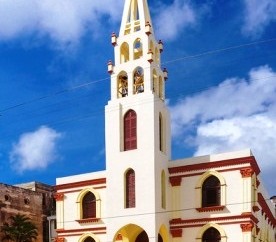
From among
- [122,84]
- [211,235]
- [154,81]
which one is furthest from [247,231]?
[122,84]

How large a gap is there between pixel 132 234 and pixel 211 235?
4988 mm

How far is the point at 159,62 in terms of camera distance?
35.0m

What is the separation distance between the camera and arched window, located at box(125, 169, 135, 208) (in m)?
31.8

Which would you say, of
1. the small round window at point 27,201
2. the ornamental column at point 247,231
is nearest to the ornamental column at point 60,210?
the ornamental column at point 247,231

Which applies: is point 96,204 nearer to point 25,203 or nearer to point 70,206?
point 70,206

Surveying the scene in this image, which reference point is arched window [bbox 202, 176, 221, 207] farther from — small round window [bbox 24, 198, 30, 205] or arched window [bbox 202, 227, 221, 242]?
small round window [bbox 24, 198, 30, 205]

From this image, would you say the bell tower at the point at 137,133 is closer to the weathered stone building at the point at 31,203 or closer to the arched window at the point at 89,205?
the arched window at the point at 89,205

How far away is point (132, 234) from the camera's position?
3328cm

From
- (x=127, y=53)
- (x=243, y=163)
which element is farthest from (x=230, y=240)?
(x=127, y=53)

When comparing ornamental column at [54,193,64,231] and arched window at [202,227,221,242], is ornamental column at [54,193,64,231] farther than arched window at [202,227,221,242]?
Yes

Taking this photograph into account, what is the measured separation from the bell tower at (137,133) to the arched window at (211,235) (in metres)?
2.27

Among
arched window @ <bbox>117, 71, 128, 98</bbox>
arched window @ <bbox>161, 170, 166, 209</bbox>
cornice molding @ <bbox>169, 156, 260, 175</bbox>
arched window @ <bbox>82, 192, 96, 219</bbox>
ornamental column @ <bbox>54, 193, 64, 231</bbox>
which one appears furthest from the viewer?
ornamental column @ <bbox>54, 193, 64, 231</bbox>

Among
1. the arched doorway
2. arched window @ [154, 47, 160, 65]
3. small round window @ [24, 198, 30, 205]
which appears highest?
arched window @ [154, 47, 160, 65]

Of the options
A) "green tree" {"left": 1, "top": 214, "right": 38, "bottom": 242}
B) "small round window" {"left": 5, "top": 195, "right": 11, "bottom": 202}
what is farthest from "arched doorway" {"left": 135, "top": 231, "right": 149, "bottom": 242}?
"small round window" {"left": 5, "top": 195, "right": 11, "bottom": 202}
